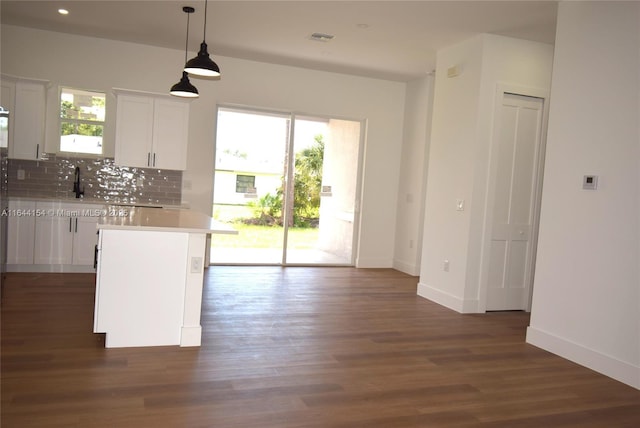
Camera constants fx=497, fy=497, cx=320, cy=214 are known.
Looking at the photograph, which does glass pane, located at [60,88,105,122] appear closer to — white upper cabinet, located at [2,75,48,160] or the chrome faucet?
white upper cabinet, located at [2,75,48,160]

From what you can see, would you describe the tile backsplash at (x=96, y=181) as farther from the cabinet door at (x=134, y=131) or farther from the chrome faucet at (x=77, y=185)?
the cabinet door at (x=134, y=131)

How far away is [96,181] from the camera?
6.70 meters

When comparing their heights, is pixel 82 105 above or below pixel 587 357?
above

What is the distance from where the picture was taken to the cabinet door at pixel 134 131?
6469 mm

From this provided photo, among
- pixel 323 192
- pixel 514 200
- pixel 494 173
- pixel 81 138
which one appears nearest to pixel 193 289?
pixel 494 173

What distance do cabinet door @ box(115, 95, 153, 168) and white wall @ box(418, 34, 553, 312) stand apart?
3798 millimetres

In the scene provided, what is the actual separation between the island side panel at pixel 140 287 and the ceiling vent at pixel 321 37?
3173 mm

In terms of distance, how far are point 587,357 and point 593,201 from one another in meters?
1.23

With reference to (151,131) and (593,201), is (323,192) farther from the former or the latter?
(593,201)

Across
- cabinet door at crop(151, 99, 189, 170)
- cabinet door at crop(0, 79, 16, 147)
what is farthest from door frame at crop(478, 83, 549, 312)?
cabinet door at crop(0, 79, 16, 147)

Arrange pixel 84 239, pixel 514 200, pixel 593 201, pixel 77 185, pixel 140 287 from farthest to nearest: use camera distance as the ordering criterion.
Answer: pixel 77 185
pixel 84 239
pixel 514 200
pixel 593 201
pixel 140 287

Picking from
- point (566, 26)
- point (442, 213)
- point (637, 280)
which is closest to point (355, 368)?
point (637, 280)

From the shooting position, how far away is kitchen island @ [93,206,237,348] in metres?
3.63

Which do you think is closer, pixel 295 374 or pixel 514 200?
pixel 295 374
